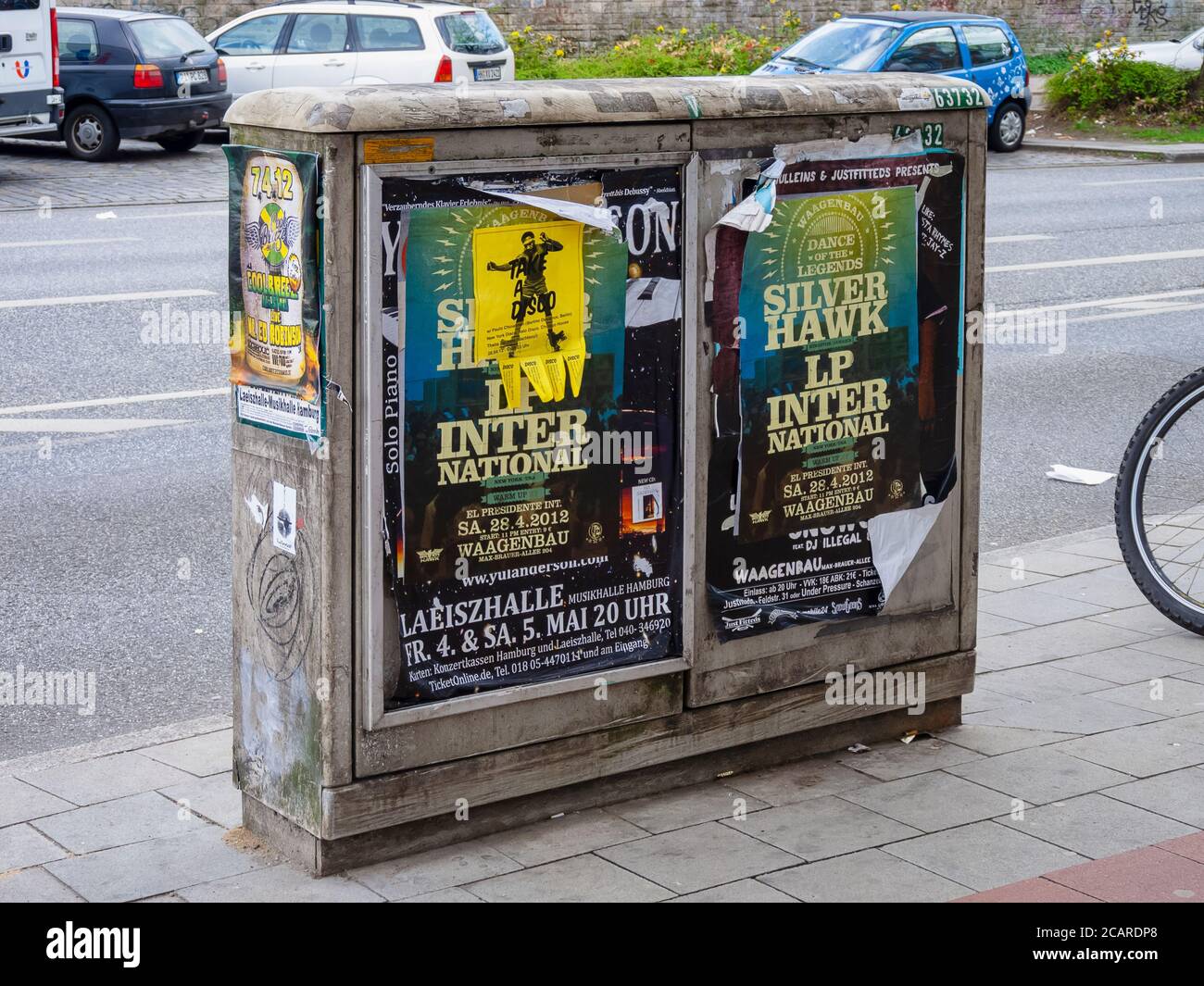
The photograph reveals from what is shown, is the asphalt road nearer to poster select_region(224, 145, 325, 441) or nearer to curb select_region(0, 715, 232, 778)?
curb select_region(0, 715, 232, 778)

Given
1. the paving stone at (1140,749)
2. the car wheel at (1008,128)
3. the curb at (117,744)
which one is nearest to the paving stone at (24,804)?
the curb at (117,744)

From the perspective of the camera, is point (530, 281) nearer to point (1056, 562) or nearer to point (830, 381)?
point (830, 381)

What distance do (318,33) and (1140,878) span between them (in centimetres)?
1873

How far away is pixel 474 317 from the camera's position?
12.7ft

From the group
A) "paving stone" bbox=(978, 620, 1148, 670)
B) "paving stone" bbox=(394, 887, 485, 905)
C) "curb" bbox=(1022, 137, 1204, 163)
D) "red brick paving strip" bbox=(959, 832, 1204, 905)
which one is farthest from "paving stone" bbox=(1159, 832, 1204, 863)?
"curb" bbox=(1022, 137, 1204, 163)

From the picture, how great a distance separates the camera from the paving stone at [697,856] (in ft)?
12.9

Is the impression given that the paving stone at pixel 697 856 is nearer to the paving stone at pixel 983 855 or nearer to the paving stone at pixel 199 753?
the paving stone at pixel 983 855

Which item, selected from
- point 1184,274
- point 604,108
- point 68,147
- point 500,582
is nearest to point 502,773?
point 500,582

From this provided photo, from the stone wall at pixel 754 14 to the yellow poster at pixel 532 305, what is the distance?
2423 centimetres

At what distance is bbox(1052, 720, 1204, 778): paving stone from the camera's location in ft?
15.3

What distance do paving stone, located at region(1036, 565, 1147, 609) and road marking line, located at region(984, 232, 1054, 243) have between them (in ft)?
30.5

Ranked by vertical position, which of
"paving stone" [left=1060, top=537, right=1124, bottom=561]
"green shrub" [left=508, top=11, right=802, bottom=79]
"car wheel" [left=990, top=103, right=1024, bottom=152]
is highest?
"green shrub" [left=508, top=11, right=802, bottom=79]

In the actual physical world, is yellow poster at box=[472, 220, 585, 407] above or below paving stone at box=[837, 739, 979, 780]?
above

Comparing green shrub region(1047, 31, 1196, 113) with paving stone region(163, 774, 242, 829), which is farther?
green shrub region(1047, 31, 1196, 113)
